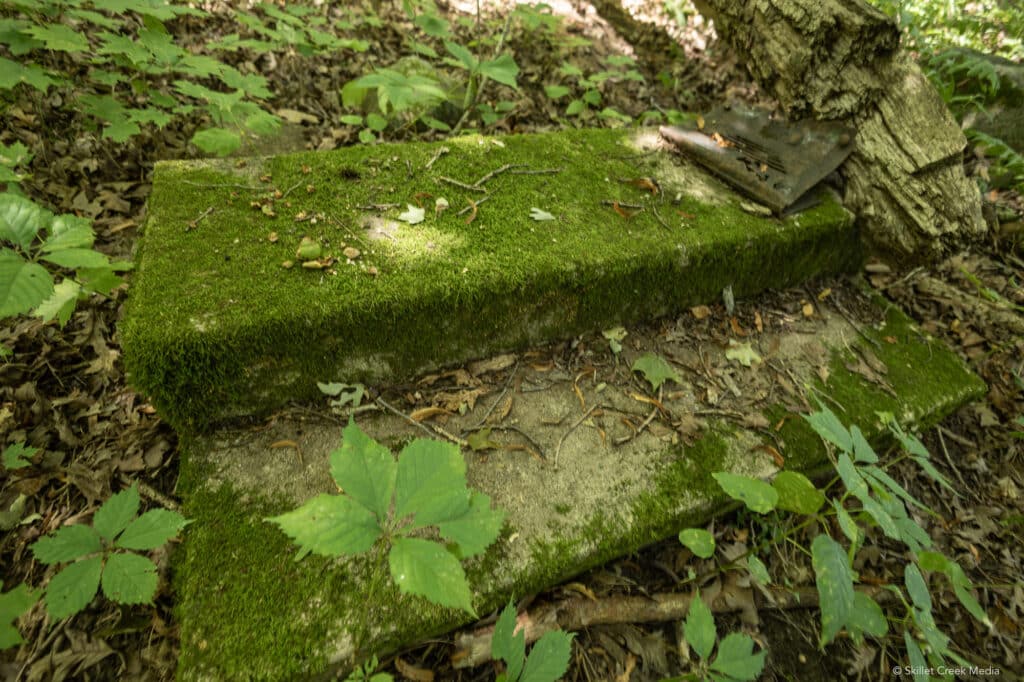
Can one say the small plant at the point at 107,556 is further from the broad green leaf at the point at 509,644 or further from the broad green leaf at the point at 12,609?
the broad green leaf at the point at 509,644

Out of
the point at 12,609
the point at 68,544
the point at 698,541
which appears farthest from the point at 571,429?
the point at 12,609

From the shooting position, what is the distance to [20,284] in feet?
4.79

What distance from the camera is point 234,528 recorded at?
1.68 metres

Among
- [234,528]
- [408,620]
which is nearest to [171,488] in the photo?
[234,528]

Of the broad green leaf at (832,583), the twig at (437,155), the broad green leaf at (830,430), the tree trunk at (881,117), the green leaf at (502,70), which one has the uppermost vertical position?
the tree trunk at (881,117)

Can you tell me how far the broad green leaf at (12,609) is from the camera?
123 cm

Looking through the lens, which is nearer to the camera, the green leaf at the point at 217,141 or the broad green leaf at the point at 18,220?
the broad green leaf at the point at 18,220

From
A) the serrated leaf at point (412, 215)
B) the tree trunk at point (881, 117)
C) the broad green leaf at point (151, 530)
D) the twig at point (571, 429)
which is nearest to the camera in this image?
the broad green leaf at point (151, 530)

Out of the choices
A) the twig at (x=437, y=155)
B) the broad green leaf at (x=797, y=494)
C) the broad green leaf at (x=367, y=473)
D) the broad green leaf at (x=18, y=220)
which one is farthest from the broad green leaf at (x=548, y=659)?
the twig at (x=437, y=155)

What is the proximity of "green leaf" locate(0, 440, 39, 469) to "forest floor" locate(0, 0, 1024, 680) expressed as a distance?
5 centimetres

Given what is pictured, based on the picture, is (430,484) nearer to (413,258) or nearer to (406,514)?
(406,514)

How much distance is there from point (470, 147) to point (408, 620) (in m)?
2.53

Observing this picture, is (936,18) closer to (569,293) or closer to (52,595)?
(569,293)

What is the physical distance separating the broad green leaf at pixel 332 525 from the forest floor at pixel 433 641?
2.68 ft
